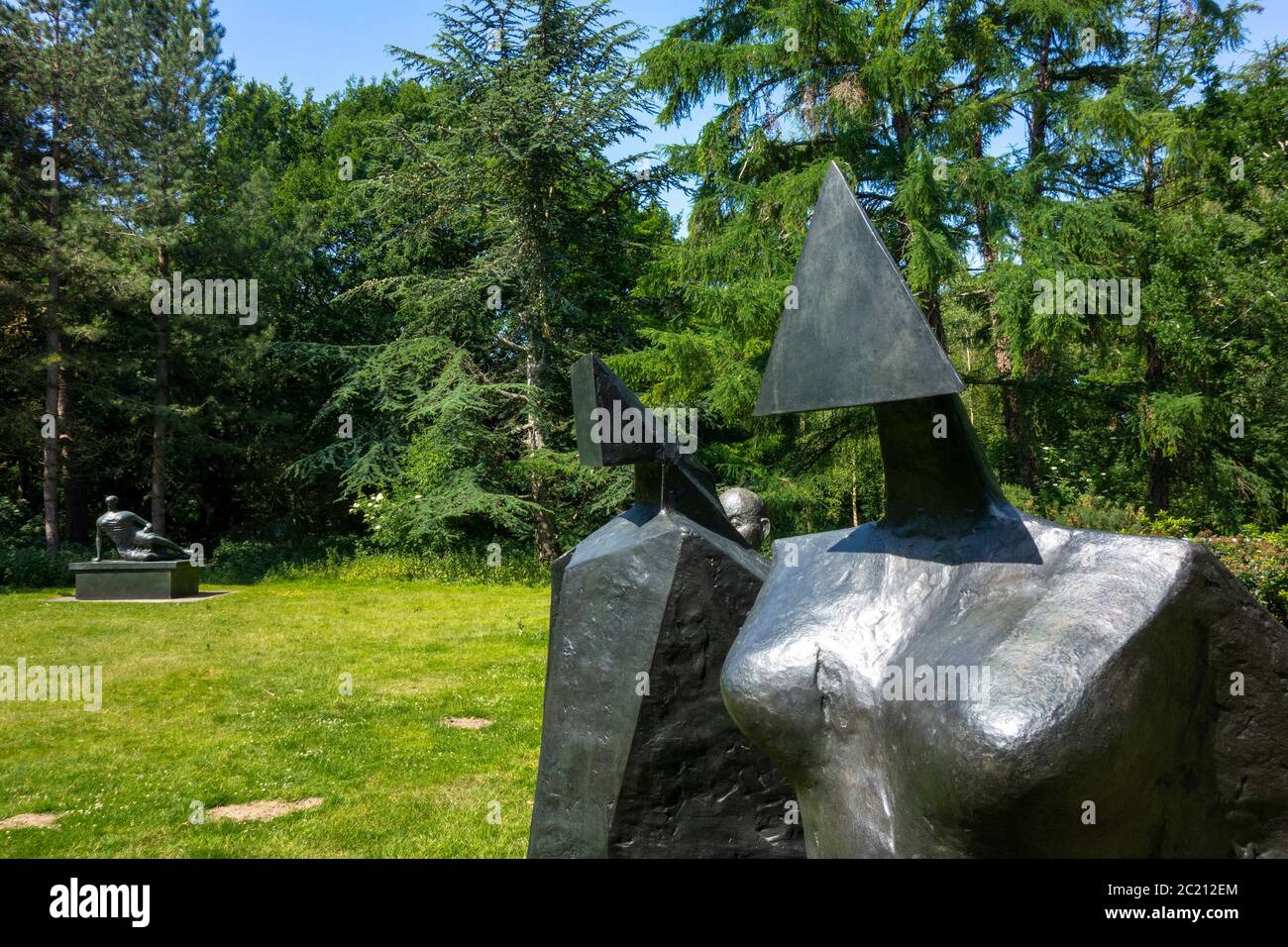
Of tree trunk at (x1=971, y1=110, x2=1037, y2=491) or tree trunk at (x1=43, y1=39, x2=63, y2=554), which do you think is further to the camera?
tree trunk at (x1=43, y1=39, x2=63, y2=554)

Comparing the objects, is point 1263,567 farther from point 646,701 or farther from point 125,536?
point 125,536

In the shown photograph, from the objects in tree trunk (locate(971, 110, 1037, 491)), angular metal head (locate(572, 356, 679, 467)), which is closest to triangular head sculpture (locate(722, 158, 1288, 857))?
angular metal head (locate(572, 356, 679, 467))

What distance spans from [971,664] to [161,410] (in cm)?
2401

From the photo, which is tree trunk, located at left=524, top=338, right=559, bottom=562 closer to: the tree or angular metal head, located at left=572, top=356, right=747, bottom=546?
the tree

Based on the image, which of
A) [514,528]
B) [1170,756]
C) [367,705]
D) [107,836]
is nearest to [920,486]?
[1170,756]

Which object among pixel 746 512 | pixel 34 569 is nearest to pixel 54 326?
pixel 34 569

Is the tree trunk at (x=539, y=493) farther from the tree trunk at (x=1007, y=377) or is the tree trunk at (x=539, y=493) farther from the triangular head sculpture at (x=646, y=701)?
the triangular head sculpture at (x=646, y=701)

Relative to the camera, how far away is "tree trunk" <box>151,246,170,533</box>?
22594mm

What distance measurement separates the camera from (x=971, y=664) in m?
1.93

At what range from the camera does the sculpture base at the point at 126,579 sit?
16781 mm

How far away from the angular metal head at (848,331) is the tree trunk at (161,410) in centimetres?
2349

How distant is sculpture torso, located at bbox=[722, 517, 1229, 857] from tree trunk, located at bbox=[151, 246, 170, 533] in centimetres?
2352

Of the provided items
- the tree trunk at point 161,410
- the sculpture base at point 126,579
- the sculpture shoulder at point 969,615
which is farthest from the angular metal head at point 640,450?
the tree trunk at point 161,410

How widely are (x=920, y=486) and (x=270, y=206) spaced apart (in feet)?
91.1
